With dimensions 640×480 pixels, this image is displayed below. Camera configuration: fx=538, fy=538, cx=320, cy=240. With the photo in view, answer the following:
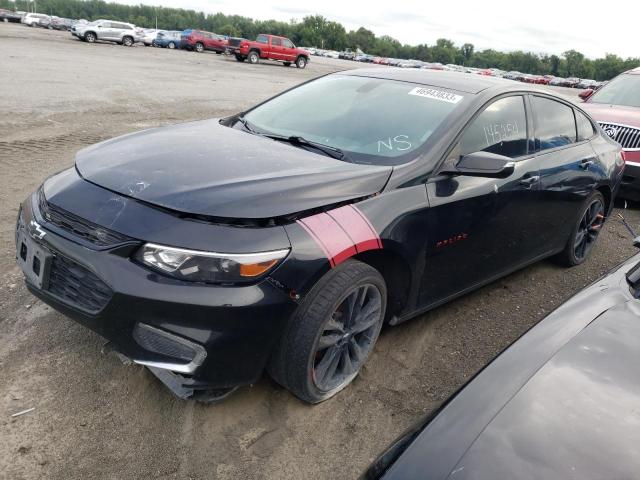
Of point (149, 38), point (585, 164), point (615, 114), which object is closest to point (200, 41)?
point (149, 38)

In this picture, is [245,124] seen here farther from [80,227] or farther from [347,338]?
[347,338]

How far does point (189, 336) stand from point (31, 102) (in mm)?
9162

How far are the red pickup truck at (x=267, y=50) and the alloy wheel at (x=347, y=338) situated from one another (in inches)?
1253

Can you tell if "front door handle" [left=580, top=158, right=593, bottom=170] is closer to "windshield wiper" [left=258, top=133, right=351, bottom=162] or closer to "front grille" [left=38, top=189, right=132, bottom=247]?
"windshield wiper" [left=258, top=133, right=351, bottom=162]

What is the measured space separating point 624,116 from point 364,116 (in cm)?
520

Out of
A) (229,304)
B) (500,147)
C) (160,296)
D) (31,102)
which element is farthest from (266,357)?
(31,102)

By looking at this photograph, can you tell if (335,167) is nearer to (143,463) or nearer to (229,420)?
(229,420)

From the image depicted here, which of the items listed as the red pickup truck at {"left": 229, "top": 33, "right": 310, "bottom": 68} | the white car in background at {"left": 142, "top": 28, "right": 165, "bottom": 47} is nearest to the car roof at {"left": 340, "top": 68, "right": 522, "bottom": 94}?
the red pickup truck at {"left": 229, "top": 33, "right": 310, "bottom": 68}

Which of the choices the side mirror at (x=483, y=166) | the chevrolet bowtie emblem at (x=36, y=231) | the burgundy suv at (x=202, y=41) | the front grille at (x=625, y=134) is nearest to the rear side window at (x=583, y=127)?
the side mirror at (x=483, y=166)

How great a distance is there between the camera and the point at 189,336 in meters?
2.24

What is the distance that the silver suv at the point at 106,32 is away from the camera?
34594 millimetres

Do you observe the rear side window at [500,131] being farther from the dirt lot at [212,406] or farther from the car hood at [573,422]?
the car hood at [573,422]

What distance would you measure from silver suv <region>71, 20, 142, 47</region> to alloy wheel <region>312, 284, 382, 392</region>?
3755 centimetres

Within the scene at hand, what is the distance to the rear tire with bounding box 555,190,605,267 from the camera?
4.66 metres
